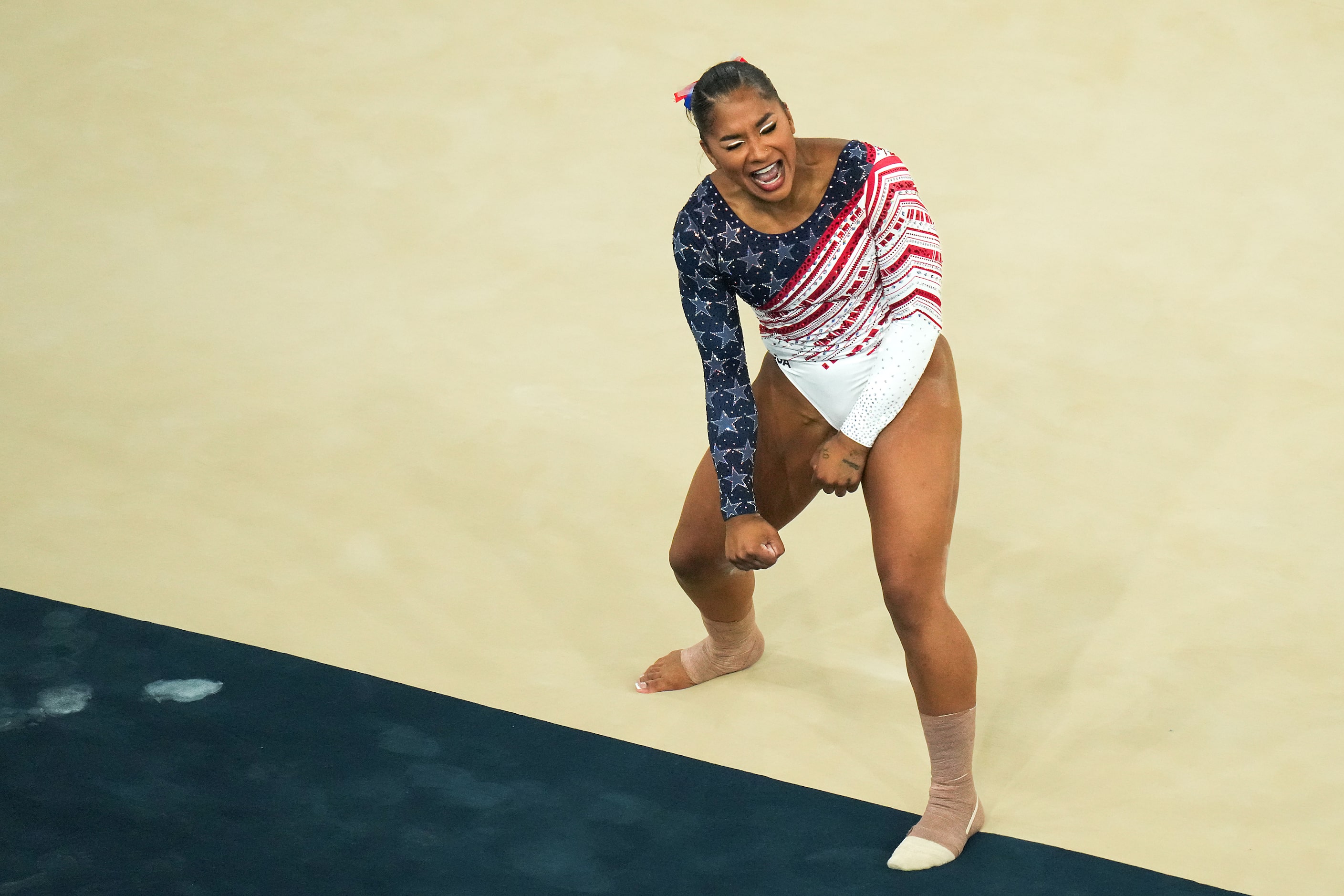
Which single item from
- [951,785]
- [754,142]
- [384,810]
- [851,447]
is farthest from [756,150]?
[384,810]

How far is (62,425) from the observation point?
4492mm

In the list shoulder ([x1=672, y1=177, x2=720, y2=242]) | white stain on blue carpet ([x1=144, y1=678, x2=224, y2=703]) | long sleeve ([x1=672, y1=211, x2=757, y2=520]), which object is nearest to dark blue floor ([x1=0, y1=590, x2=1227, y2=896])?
white stain on blue carpet ([x1=144, y1=678, x2=224, y2=703])

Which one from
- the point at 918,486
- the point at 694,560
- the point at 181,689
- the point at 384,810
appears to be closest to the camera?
the point at 918,486

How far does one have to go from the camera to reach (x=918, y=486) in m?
2.73

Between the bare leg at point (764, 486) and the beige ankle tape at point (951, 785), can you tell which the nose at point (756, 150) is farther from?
the beige ankle tape at point (951, 785)

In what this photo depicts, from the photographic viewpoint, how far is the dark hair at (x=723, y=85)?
2629 millimetres

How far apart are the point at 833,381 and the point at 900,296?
Answer: 0.70ft

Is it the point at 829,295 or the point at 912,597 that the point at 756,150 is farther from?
the point at 912,597

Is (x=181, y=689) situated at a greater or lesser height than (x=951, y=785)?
greater

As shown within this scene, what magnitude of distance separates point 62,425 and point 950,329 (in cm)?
272

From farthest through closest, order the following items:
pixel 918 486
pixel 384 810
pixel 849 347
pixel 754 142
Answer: pixel 384 810, pixel 849 347, pixel 918 486, pixel 754 142

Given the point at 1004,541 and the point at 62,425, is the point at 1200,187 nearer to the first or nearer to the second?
the point at 1004,541

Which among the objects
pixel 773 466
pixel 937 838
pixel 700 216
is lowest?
pixel 937 838

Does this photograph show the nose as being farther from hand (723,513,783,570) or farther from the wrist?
hand (723,513,783,570)
